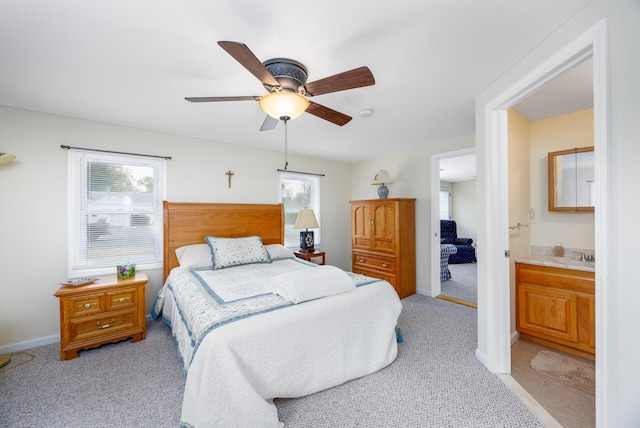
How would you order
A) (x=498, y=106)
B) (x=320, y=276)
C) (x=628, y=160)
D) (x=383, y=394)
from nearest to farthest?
(x=628, y=160) → (x=383, y=394) → (x=498, y=106) → (x=320, y=276)

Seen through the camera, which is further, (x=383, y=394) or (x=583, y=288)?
(x=583, y=288)

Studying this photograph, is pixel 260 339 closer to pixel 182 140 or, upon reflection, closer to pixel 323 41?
pixel 323 41

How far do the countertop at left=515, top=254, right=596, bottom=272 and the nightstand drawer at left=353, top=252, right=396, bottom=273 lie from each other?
5.25ft

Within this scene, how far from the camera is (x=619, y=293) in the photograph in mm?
1059

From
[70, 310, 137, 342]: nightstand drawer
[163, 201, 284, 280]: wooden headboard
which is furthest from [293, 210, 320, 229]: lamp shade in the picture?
[70, 310, 137, 342]: nightstand drawer

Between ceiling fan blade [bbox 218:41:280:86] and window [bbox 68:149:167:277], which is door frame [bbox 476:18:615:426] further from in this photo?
window [bbox 68:149:167:277]

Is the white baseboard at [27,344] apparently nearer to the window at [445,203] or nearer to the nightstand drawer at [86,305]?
the nightstand drawer at [86,305]

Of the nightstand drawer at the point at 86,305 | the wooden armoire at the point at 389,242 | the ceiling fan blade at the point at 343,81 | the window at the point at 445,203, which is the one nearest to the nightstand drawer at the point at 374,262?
the wooden armoire at the point at 389,242

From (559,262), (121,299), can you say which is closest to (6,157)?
(121,299)

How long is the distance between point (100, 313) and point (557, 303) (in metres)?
4.20

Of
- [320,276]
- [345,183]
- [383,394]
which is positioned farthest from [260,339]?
[345,183]

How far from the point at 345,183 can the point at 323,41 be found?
361 cm

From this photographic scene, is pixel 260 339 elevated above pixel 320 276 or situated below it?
below

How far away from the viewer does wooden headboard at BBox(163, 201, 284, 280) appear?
10.2ft
